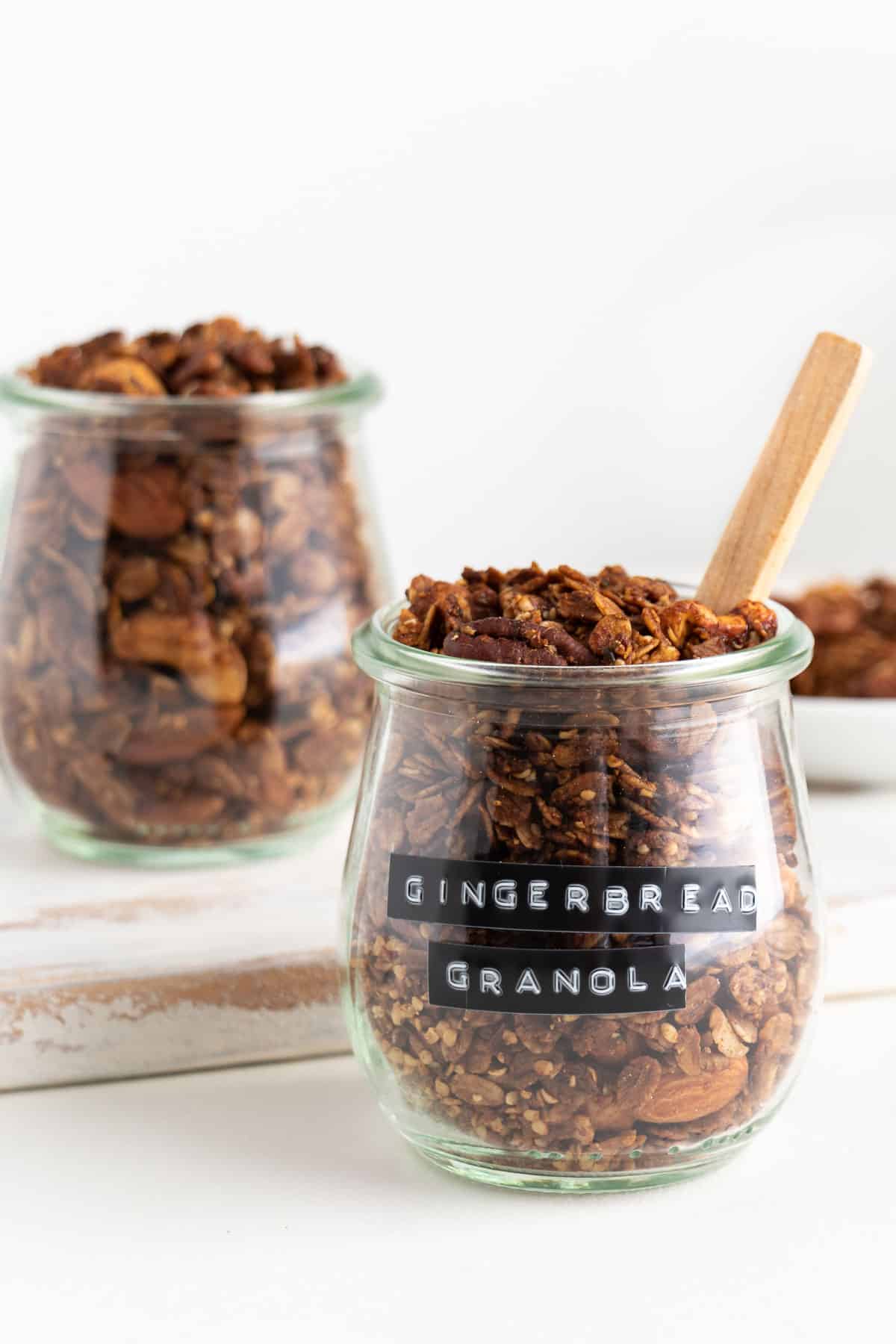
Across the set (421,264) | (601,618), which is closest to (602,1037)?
(601,618)

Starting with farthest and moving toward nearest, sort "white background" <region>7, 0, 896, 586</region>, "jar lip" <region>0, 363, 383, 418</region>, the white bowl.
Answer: "white background" <region>7, 0, 896, 586</region> < the white bowl < "jar lip" <region>0, 363, 383, 418</region>

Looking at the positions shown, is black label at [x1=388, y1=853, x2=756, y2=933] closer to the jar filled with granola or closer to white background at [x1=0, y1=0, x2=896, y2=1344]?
the jar filled with granola

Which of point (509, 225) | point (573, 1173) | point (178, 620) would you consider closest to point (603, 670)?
point (573, 1173)

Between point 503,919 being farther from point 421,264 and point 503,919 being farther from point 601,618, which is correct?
point 421,264

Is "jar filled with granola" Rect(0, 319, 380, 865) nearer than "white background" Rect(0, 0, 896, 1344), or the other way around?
"jar filled with granola" Rect(0, 319, 380, 865)

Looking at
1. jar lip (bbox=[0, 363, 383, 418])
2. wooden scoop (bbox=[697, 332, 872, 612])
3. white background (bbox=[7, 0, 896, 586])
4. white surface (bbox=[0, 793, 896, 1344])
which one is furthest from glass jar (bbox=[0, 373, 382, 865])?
white background (bbox=[7, 0, 896, 586])

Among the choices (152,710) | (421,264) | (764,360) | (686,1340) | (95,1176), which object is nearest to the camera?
(686,1340)
